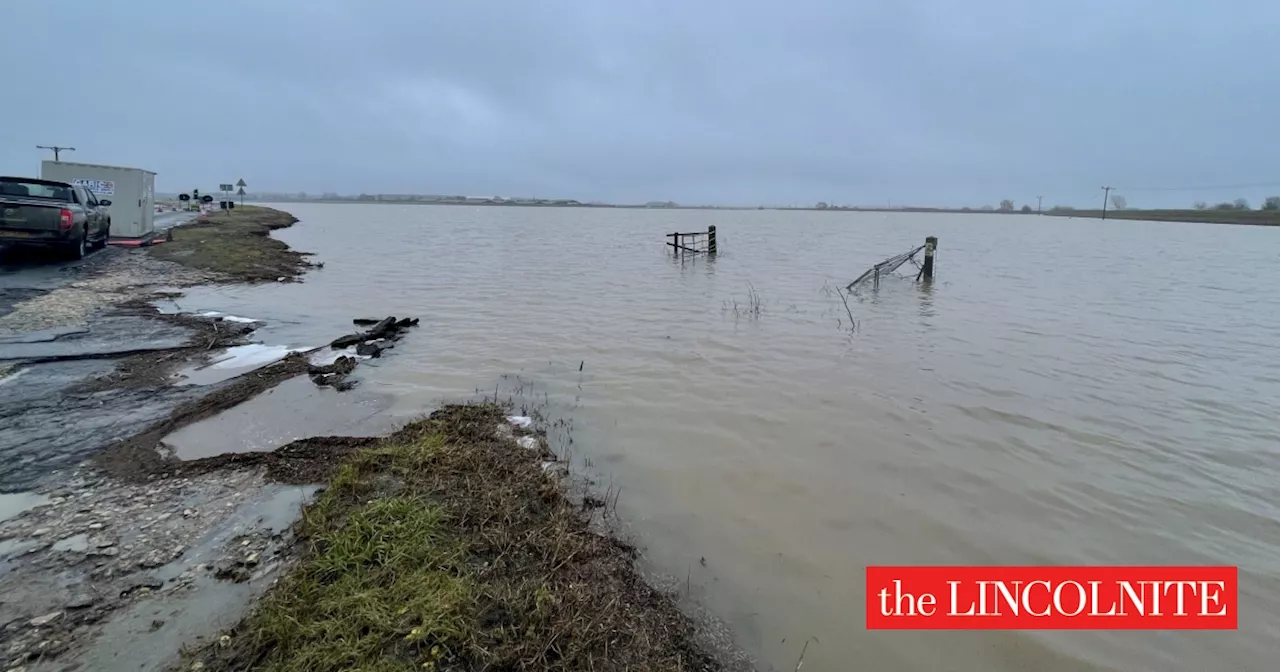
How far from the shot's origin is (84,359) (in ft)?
24.1

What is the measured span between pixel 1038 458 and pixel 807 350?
467 centimetres

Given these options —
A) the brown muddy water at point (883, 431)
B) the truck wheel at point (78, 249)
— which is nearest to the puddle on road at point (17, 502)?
the brown muddy water at point (883, 431)

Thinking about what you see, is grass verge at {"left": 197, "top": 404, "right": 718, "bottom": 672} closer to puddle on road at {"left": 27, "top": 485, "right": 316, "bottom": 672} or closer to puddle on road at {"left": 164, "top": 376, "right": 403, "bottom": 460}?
puddle on road at {"left": 27, "top": 485, "right": 316, "bottom": 672}

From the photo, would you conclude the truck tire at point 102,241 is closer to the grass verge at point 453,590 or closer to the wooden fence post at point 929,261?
the grass verge at point 453,590

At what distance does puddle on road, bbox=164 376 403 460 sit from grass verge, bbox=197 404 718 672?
4.45 feet

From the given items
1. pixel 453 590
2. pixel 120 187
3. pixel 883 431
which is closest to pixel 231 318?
pixel 453 590

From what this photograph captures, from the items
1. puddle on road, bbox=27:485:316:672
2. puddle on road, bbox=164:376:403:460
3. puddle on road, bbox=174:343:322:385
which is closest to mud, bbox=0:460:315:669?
puddle on road, bbox=27:485:316:672

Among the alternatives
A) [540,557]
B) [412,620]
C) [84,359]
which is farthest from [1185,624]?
[84,359]

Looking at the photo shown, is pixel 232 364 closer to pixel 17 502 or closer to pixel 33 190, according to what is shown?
pixel 17 502

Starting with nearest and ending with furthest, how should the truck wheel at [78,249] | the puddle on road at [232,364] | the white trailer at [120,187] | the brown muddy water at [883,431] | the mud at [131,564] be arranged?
the mud at [131,564] < the brown muddy water at [883,431] < the puddle on road at [232,364] < the truck wheel at [78,249] < the white trailer at [120,187]

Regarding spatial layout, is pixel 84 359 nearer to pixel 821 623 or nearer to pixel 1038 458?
pixel 821 623

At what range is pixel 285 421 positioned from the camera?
592cm

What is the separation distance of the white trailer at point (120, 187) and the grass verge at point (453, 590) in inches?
836

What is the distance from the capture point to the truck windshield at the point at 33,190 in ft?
42.2
